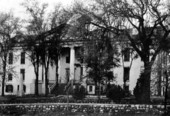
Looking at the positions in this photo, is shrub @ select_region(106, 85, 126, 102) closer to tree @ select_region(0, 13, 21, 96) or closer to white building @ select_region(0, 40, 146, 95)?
white building @ select_region(0, 40, 146, 95)

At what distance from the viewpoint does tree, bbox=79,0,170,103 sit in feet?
112

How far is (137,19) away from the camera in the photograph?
35.4m

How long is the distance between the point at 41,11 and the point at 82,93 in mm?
18447

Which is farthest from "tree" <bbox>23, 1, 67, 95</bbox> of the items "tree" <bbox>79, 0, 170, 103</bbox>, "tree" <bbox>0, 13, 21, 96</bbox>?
"tree" <bbox>79, 0, 170, 103</bbox>

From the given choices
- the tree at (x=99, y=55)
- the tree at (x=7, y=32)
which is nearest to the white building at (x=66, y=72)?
the tree at (x=7, y=32)

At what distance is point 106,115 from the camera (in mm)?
26031

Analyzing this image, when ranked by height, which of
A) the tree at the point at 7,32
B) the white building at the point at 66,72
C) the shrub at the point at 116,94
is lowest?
the shrub at the point at 116,94

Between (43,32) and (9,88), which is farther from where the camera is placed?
(9,88)

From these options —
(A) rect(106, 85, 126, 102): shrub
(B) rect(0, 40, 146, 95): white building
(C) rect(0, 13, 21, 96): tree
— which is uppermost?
(C) rect(0, 13, 21, 96): tree

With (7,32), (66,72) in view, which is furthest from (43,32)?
(66,72)

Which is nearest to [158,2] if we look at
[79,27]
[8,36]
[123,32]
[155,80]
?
[123,32]

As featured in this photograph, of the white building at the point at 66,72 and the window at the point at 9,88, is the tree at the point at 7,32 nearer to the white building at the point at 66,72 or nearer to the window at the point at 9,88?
→ the white building at the point at 66,72

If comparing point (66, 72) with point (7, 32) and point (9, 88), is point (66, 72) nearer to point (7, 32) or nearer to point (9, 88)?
point (9, 88)

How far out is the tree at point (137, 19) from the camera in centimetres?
3403
